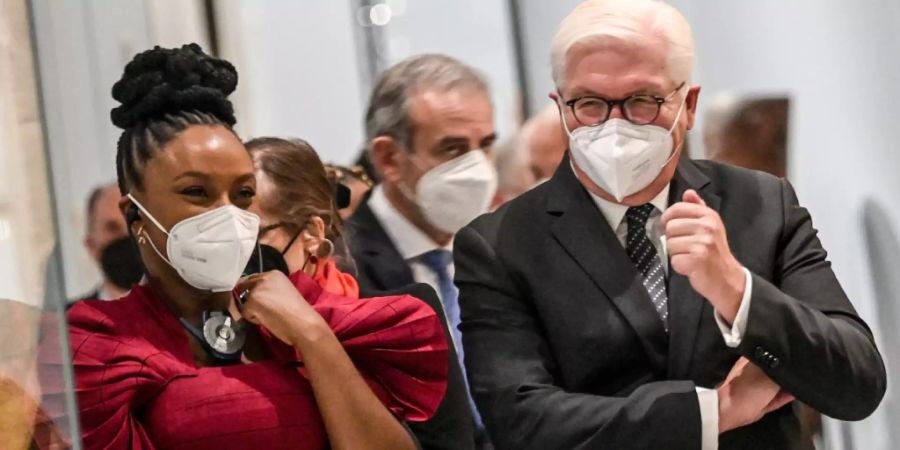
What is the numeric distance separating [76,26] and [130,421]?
2021 millimetres

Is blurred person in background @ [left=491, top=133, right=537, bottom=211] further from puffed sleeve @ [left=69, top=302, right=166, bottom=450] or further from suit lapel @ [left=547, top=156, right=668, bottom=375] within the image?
puffed sleeve @ [left=69, top=302, right=166, bottom=450]

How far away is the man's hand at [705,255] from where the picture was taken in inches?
89.9

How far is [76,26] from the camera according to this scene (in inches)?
163

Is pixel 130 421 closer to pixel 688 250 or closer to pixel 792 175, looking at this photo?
pixel 688 250

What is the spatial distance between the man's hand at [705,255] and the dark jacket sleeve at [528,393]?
17 cm

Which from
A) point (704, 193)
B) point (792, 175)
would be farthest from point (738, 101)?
point (704, 193)

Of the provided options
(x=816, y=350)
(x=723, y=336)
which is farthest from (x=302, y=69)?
(x=816, y=350)

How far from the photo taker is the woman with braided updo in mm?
2416

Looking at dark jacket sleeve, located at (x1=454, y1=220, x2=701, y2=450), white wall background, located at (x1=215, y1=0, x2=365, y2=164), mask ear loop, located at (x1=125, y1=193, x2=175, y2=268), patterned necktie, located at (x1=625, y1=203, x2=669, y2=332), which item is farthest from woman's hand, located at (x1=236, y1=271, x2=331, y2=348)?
white wall background, located at (x1=215, y1=0, x2=365, y2=164)

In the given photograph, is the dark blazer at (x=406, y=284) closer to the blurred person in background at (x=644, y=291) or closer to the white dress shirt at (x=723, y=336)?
the blurred person in background at (x=644, y=291)

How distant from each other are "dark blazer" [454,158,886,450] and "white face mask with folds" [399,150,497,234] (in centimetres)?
85

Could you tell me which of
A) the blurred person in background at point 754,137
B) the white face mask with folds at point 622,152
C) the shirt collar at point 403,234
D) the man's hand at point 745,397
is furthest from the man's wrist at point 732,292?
the blurred person in background at point 754,137

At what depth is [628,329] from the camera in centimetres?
245

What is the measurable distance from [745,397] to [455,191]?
125cm
